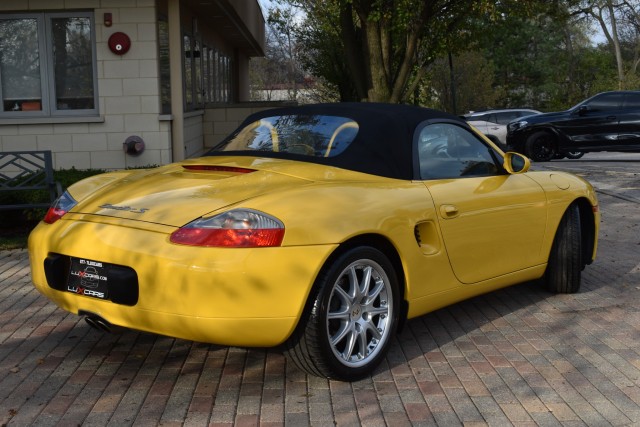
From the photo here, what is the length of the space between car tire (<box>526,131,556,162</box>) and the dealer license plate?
17.4m

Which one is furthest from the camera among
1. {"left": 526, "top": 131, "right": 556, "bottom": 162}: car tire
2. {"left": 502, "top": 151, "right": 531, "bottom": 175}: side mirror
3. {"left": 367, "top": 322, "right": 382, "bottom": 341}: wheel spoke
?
{"left": 526, "top": 131, "right": 556, "bottom": 162}: car tire

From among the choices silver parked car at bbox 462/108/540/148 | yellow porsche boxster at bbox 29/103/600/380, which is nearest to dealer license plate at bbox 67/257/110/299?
yellow porsche boxster at bbox 29/103/600/380

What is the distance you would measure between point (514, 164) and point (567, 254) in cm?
93

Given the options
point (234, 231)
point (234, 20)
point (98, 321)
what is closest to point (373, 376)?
point (234, 231)

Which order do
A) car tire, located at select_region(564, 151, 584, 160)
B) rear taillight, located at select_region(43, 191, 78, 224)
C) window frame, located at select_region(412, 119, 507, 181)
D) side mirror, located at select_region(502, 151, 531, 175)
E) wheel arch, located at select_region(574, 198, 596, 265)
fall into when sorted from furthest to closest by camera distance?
car tire, located at select_region(564, 151, 584, 160) → wheel arch, located at select_region(574, 198, 596, 265) → side mirror, located at select_region(502, 151, 531, 175) → window frame, located at select_region(412, 119, 507, 181) → rear taillight, located at select_region(43, 191, 78, 224)

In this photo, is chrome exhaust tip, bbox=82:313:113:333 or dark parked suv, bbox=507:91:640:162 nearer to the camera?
chrome exhaust tip, bbox=82:313:113:333

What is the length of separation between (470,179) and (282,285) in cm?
188

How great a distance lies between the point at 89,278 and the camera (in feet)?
14.0

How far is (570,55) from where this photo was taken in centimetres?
6456

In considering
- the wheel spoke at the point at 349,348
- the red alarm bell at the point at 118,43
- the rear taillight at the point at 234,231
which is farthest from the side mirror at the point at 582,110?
the rear taillight at the point at 234,231

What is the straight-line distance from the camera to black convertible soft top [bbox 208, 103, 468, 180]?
490cm

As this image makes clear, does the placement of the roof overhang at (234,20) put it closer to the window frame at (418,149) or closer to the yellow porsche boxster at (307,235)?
the window frame at (418,149)

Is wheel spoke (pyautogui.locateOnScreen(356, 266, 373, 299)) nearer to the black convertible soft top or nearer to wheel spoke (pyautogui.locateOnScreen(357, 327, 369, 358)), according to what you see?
wheel spoke (pyautogui.locateOnScreen(357, 327, 369, 358))

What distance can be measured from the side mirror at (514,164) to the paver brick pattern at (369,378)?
3.32 ft
